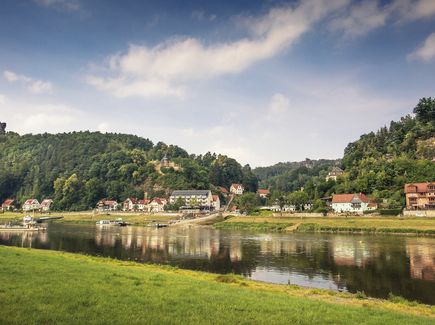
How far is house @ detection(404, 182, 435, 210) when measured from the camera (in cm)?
10319

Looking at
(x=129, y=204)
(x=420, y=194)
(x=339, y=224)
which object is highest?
(x=420, y=194)

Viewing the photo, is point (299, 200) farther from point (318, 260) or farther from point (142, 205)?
point (142, 205)

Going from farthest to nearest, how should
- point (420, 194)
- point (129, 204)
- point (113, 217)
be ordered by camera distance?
point (129, 204), point (113, 217), point (420, 194)

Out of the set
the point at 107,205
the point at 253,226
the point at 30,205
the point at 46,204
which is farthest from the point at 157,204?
the point at 253,226

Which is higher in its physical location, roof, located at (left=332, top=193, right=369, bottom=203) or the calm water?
roof, located at (left=332, top=193, right=369, bottom=203)

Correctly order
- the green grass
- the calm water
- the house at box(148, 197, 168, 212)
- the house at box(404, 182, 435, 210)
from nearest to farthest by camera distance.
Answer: the calm water
the green grass
the house at box(404, 182, 435, 210)
the house at box(148, 197, 168, 212)

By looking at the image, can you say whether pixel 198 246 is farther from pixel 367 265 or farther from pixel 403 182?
pixel 403 182

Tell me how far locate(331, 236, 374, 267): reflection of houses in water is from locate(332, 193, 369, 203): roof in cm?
5181

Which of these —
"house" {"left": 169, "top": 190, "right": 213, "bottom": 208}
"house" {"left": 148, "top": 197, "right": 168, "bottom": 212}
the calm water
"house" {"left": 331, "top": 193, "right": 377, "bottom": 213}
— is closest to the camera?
the calm water

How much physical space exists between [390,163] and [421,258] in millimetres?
84824

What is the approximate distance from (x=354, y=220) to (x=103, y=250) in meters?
60.0

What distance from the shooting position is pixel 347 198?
117500 mm

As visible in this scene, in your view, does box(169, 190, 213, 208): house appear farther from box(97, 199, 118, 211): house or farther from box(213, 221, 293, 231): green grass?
box(213, 221, 293, 231): green grass

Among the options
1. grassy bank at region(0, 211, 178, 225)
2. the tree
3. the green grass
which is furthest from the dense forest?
grassy bank at region(0, 211, 178, 225)
